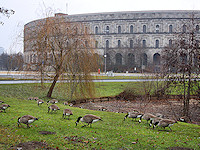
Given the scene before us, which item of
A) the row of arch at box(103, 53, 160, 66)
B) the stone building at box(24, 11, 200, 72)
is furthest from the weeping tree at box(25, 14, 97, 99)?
the stone building at box(24, 11, 200, 72)

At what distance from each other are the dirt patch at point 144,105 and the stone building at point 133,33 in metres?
55.3

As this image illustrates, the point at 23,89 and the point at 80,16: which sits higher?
the point at 80,16

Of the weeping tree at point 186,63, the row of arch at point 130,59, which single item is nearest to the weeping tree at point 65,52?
the weeping tree at point 186,63

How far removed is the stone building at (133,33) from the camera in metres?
80.0

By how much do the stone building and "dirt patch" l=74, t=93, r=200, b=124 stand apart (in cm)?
5527

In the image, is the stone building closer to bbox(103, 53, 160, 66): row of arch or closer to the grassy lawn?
bbox(103, 53, 160, 66): row of arch

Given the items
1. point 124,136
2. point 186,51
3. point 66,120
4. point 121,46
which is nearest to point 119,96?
point 186,51

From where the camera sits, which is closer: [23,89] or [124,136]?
[124,136]

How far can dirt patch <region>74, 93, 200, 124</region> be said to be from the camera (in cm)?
1734

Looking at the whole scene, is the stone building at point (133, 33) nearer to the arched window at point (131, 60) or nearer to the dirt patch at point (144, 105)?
the arched window at point (131, 60)

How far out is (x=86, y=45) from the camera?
19.0 meters

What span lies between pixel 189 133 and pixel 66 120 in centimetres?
540

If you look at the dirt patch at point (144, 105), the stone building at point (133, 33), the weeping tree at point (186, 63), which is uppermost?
the stone building at point (133, 33)

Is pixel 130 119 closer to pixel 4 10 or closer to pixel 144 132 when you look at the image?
pixel 144 132
